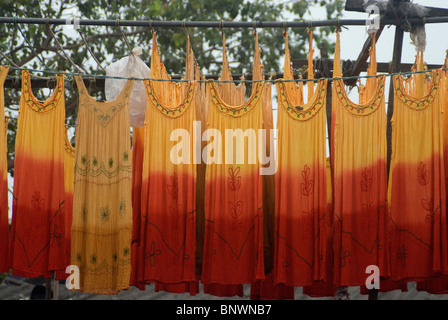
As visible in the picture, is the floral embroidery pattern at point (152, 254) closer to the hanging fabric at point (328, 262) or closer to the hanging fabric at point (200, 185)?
the hanging fabric at point (200, 185)

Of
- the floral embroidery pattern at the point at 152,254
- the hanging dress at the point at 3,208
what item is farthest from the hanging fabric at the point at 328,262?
the hanging dress at the point at 3,208

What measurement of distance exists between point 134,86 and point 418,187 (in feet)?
8.80

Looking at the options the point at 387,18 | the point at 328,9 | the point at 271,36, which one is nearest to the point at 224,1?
the point at 271,36

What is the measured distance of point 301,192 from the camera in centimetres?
459

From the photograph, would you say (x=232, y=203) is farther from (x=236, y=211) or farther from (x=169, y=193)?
(x=169, y=193)

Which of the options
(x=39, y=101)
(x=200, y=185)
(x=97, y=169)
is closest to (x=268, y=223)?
(x=200, y=185)

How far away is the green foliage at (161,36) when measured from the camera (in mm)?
8422

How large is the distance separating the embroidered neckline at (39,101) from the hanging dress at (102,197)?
0.62 feet

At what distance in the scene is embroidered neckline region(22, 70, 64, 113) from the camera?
4.74 m
